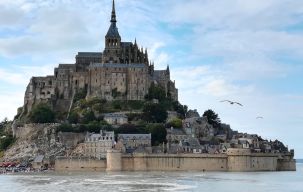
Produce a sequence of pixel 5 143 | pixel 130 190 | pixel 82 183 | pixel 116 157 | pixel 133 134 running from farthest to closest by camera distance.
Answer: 1. pixel 5 143
2. pixel 133 134
3. pixel 116 157
4. pixel 82 183
5. pixel 130 190

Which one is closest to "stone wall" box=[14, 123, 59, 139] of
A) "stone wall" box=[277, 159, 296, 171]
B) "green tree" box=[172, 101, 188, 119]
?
"green tree" box=[172, 101, 188, 119]

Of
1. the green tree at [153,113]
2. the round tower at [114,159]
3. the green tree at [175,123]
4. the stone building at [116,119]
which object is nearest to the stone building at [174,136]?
the green tree at [175,123]

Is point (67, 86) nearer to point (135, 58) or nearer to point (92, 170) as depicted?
point (135, 58)

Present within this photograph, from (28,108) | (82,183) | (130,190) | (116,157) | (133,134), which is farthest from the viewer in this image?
(28,108)

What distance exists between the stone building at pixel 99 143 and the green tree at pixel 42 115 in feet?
40.1

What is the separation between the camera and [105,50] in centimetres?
10831

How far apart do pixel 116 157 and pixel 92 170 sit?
3620 mm

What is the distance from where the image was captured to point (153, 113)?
98000 mm

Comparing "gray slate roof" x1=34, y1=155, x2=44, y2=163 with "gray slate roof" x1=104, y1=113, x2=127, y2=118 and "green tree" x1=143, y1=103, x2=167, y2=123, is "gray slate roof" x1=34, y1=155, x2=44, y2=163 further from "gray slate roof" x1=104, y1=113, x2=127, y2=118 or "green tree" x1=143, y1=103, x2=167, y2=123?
"green tree" x1=143, y1=103, x2=167, y2=123

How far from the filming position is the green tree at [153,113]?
9769cm

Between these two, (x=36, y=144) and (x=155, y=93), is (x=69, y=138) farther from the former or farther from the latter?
(x=155, y=93)

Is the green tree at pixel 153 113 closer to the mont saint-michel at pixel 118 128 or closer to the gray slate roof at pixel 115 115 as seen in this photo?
the mont saint-michel at pixel 118 128

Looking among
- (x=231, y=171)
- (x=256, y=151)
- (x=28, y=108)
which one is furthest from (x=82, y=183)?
(x=28, y=108)

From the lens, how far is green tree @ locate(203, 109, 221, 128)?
105 metres
